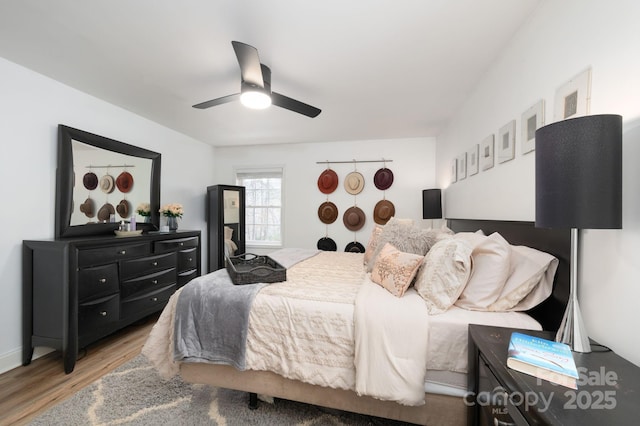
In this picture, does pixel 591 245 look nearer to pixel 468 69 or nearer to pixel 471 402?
pixel 471 402

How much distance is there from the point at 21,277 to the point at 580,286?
3894 millimetres

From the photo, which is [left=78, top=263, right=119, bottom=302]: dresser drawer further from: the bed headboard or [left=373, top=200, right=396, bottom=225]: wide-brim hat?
[left=373, top=200, right=396, bottom=225]: wide-brim hat

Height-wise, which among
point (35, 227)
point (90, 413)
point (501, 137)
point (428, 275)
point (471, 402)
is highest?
point (501, 137)

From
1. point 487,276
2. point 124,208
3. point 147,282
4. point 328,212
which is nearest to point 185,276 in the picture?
point 147,282

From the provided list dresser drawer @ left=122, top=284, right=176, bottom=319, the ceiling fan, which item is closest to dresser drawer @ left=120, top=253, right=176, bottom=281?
dresser drawer @ left=122, top=284, right=176, bottom=319

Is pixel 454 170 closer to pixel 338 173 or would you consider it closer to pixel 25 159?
pixel 338 173

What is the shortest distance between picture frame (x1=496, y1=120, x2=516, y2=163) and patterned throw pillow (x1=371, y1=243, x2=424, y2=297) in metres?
0.99

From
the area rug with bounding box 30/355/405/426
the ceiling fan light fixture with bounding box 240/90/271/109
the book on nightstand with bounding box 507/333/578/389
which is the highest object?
the ceiling fan light fixture with bounding box 240/90/271/109

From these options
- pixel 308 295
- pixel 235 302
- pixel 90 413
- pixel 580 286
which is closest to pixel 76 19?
pixel 235 302

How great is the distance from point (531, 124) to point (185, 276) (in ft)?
12.5

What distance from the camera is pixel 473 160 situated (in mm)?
2572

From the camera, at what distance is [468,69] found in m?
2.23

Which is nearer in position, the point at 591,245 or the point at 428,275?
the point at 591,245

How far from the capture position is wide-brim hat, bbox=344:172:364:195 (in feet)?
14.7
